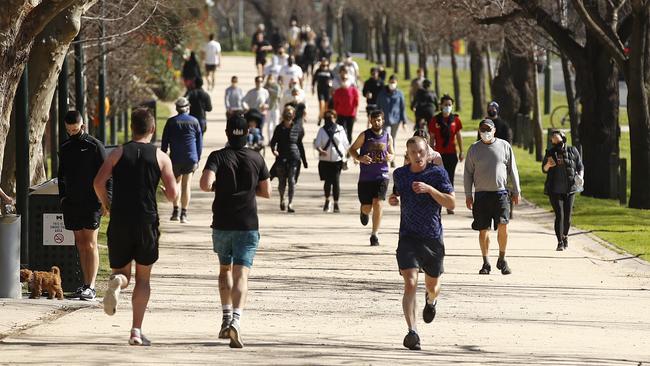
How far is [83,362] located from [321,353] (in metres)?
1.79

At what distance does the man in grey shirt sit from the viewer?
57.6ft

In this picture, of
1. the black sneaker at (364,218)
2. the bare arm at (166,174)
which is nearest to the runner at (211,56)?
the black sneaker at (364,218)

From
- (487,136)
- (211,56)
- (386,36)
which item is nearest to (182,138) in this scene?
(487,136)

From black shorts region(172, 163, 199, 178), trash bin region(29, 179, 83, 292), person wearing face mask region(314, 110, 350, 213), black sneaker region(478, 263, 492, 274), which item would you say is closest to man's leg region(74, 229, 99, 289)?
trash bin region(29, 179, 83, 292)

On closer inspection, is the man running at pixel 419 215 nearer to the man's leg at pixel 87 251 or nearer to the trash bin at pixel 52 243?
the man's leg at pixel 87 251

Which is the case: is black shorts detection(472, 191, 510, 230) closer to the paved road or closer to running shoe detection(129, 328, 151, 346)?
the paved road

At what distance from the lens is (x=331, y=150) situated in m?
23.9

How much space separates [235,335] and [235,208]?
38.5 inches

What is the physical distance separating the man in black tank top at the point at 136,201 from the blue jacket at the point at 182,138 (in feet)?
34.0

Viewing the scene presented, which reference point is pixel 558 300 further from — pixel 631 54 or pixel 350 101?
pixel 350 101

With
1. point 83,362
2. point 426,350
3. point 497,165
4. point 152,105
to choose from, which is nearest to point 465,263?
point 497,165

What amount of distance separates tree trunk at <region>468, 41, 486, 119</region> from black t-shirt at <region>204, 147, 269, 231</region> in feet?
111

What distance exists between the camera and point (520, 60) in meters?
42.6

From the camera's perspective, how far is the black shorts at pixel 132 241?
39.2 ft
